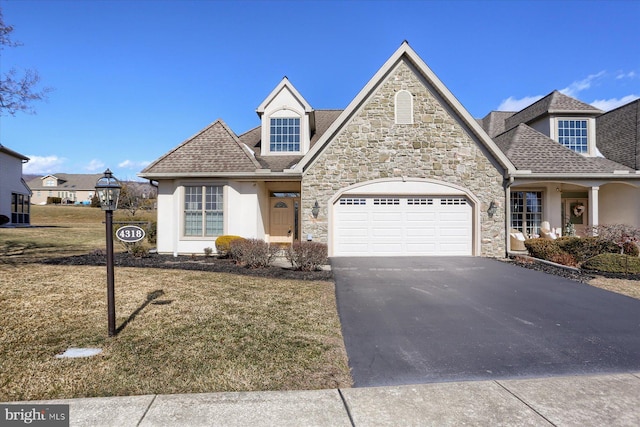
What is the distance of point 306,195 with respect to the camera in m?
13.1

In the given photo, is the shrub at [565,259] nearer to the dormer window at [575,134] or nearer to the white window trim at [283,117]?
the dormer window at [575,134]

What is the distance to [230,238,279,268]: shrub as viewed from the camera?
36.2 feet

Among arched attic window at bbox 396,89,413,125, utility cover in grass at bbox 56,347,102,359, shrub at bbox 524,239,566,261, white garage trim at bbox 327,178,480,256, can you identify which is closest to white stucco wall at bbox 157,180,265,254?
white garage trim at bbox 327,178,480,256

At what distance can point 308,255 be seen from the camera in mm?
10312

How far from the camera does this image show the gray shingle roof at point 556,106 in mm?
15828

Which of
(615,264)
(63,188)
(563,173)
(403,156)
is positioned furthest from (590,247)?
(63,188)

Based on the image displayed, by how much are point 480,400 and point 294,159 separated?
12503 mm

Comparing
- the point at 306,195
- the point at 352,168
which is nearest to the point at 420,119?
the point at 352,168

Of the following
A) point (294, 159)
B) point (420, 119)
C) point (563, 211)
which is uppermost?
point (420, 119)

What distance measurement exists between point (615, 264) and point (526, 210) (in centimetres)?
472

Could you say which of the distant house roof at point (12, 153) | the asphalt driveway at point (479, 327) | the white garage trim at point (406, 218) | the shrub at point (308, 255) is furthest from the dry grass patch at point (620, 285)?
the distant house roof at point (12, 153)

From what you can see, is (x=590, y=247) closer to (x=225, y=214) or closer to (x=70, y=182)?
(x=225, y=214)

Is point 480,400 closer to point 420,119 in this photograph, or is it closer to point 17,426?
point 17,426

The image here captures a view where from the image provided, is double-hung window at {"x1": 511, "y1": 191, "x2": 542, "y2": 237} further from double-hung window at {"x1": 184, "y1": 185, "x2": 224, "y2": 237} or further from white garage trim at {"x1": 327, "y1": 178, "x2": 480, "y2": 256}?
double-hung window at {"x1": 184, "y1": 185, "x2": 224, "y2": 237}
